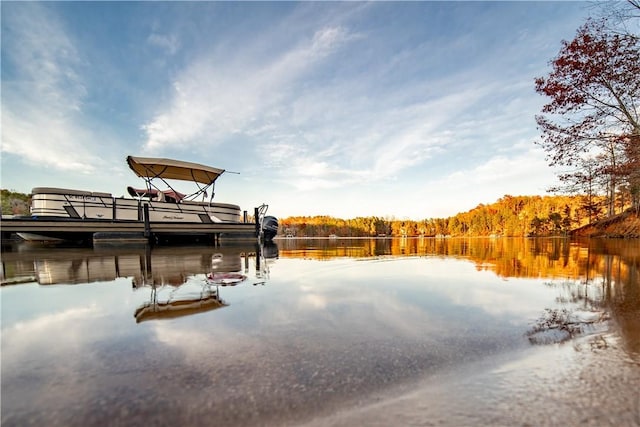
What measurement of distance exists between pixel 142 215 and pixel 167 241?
378 cm

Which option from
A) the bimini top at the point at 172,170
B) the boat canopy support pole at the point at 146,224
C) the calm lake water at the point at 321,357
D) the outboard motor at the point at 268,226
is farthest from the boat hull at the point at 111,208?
the calm lake water at the point at 321,357

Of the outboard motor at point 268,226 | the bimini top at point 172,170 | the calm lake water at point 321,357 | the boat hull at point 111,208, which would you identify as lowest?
the calm lake water at point 321,357

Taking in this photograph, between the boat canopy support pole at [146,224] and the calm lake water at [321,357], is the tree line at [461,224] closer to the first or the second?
the boat canopy support pole at [146,224]

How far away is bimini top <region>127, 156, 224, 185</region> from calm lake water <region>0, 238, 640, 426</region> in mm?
11239

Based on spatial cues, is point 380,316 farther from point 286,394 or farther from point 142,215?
point 142,215

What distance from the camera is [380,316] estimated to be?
9.47 feet

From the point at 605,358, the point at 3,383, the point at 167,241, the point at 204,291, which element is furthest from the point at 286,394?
the point at 167,241

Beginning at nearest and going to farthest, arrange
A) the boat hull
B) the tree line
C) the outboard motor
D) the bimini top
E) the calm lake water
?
the calm lake water < the boat hull < the bimini top < the outboard motor < the tree line

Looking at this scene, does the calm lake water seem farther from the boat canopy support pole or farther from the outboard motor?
the outboard motor

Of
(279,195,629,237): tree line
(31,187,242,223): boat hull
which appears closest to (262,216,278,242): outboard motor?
(31,187,242,223): boat hull

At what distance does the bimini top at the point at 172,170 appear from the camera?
45.6 ft

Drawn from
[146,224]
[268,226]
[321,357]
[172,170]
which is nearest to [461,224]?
[268,226]

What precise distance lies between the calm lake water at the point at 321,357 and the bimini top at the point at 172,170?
11239 mm

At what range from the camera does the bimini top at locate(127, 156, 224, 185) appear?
1389 centimetres
